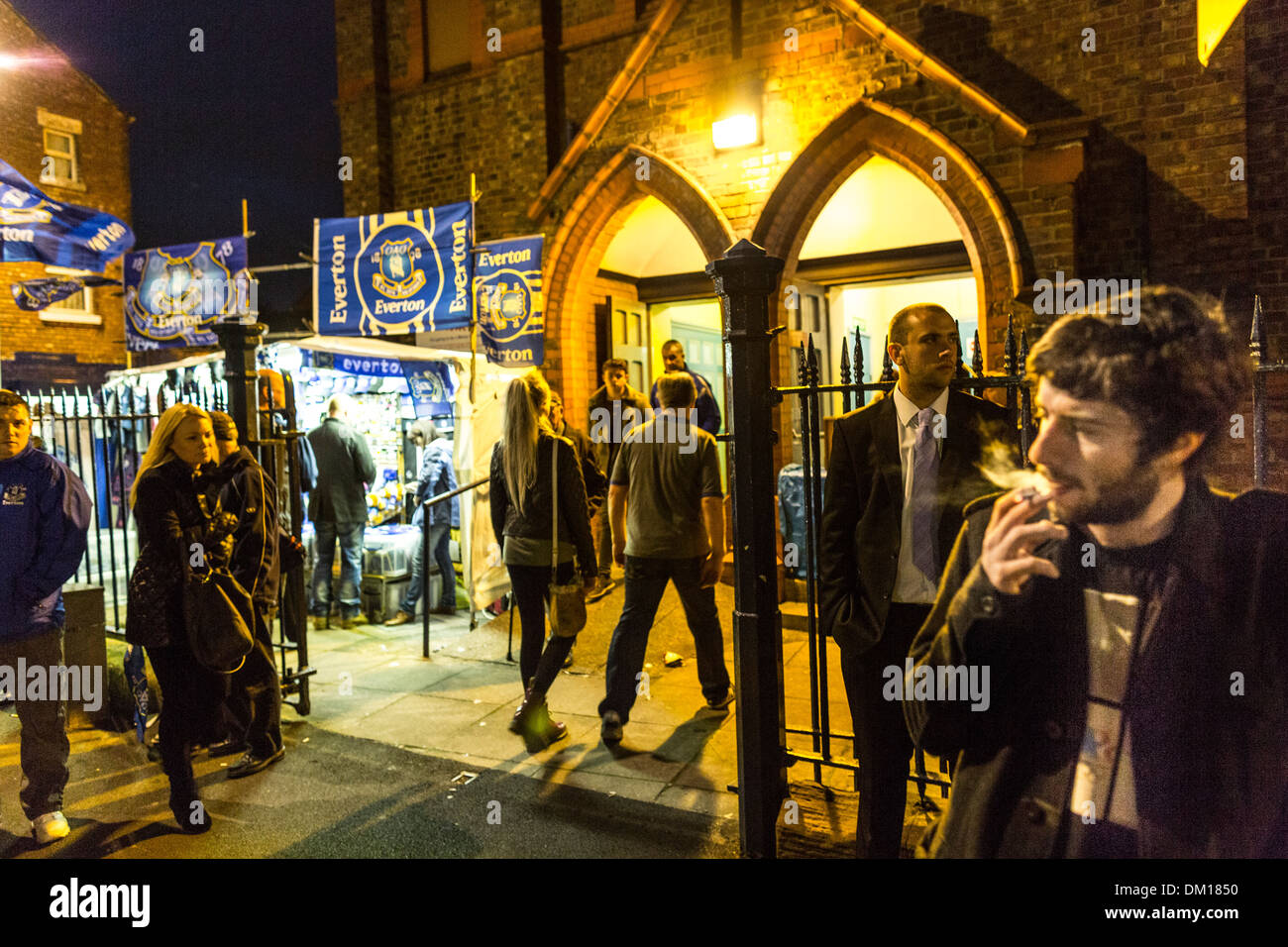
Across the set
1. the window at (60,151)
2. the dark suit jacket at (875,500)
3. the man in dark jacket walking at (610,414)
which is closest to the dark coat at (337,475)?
the man in dark jacket walking at (610,414)

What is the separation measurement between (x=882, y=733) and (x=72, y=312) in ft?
67.8

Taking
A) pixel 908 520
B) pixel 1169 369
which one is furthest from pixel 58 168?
pixel 1169 369

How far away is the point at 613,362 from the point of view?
761 cm

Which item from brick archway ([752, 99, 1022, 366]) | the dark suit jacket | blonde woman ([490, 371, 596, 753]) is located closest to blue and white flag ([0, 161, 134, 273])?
blonde woman ([490, 371, 596, 753])

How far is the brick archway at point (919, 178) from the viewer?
283 inches

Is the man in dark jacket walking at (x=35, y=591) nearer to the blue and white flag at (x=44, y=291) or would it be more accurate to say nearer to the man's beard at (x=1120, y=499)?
the man's beard at (x=1120, y=499)

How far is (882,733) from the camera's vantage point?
9.49 ft

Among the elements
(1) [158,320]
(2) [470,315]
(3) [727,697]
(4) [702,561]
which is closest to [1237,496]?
(4) [702,561]

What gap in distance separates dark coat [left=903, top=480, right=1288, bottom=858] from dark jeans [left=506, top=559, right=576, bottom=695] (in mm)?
3279

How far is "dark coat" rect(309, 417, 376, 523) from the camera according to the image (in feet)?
27.5

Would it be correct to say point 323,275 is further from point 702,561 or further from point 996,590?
point 996,590

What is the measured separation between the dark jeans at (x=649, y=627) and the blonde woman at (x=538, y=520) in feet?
0.90

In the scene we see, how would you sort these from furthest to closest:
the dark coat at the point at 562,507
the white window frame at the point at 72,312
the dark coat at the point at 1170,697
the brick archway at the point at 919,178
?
the white window frame at the point at 72,312 → the brick archway at the point at 919,178 → the dark coat at the point at 562,507 → the dark coat at the point at 1170,697

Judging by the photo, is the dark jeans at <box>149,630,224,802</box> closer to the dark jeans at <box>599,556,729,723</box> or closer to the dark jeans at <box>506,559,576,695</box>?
the dark jeans at <box>506,559,576,695</box>
